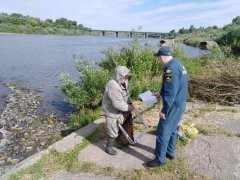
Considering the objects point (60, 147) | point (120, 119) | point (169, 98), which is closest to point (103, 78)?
point (60, 147)

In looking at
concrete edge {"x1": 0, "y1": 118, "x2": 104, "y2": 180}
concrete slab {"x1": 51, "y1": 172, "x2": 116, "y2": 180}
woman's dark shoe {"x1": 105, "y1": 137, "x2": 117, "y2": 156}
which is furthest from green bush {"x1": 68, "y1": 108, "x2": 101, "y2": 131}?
concrete slab {"x1": 51, "y1": 172, "x2": 116, "y2": 180}

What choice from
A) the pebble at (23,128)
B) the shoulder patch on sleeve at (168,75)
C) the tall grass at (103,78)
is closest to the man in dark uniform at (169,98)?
the shoulder patch on sleeve at (168,75)

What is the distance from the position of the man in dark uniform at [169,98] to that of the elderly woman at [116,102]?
29.1 inches

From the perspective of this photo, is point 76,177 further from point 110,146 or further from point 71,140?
point 71,140

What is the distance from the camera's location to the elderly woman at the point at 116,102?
5371mm

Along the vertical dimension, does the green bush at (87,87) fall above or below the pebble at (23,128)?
above

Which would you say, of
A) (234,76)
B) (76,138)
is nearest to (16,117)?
(76,138)

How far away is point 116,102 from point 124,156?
1034 mm

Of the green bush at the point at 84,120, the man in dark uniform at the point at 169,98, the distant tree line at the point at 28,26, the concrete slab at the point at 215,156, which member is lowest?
the distant tree line at the point at 28,26

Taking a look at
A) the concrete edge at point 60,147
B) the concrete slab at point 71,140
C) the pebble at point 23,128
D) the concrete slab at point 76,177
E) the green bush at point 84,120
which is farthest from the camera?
the green bush at point 84,120

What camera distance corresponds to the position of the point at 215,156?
5.55 meters

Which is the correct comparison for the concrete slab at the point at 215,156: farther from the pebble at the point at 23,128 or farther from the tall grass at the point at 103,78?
the pebble at the point at 23,128

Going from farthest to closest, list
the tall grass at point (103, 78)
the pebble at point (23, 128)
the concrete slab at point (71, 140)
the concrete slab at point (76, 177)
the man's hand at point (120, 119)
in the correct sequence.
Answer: the tall grass at point (103, 78) < the pebble at point (23, 128) < the concrete slab at point (71, 140) < the man's hand at point (120, 119) < the concrete slab at point (76, 177)

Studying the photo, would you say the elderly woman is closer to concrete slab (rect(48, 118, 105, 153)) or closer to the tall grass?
concrete slab (rect(48, 118, 105, 153))
